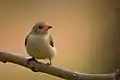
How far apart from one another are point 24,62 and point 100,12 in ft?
2.34

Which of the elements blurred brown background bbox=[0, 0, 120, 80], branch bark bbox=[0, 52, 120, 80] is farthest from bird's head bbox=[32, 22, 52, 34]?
blurred brown background bbox=[0, 0, 120, 80]

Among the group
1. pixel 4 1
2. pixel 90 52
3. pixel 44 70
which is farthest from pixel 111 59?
pixel 44 70

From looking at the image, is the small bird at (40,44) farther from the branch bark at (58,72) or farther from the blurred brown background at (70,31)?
the blurred brown background at (70,31)

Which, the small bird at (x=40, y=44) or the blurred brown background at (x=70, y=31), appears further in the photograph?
the blurred brown background at (x=70, y=31)

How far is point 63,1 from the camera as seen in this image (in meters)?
1.63

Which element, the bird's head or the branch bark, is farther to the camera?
the bird's head

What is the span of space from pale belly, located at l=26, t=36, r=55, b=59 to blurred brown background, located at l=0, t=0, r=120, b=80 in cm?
43

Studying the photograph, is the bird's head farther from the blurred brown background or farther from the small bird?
the blurred brown background

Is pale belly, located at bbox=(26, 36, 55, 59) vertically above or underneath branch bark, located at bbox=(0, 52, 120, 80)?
above

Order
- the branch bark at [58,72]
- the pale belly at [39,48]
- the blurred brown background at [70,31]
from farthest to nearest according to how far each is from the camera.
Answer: the blurred brown background at [70,31]
the pale belly at [39,48]
the branch bark at [58,72]

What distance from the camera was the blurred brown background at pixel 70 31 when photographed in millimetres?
1597

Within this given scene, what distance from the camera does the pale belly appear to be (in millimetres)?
Answer: 1138

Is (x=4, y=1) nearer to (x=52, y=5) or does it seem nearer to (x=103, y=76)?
(x=52, y=5)

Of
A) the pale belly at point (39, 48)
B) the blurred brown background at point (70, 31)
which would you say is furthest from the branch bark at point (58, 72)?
the blurred brown background at point (70, 31)
